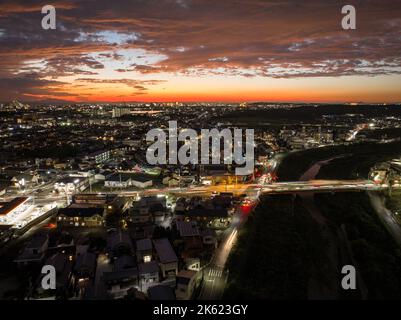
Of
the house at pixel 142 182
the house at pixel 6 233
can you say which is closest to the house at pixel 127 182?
the house at pixel 142 182

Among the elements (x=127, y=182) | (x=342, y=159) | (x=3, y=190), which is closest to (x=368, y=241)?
(x=127, y=182)

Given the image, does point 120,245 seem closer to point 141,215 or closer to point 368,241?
point 141,215

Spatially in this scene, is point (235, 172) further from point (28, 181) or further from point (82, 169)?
point (28, 181)

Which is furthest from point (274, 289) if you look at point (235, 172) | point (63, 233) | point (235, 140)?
point (235, 140)

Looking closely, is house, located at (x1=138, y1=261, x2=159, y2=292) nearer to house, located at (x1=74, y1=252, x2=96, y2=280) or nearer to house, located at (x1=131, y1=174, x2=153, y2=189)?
house, located at (x1=74, y1=252, x2=96, y2=280)

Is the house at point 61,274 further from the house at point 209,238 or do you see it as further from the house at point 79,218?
the house at point 209,238

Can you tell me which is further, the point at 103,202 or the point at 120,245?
the point at 103,202
